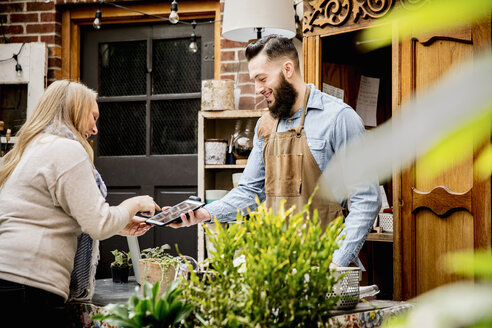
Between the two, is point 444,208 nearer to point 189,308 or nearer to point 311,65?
point 311,65

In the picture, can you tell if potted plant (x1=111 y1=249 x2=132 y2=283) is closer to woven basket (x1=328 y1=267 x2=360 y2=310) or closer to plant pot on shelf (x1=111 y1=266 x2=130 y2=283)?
plant pot on shelf (x1=111 y1=266 x2=130 y2=283)

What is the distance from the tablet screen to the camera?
1.92m

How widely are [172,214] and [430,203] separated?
127cm

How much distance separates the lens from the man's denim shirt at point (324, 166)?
6.57 feet

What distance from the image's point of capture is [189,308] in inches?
41.7

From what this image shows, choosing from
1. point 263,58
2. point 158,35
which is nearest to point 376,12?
point 263,58

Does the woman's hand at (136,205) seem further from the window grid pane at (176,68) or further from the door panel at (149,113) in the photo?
the window grid pane at (176,68)

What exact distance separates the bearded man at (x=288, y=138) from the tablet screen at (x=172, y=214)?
0.42ft

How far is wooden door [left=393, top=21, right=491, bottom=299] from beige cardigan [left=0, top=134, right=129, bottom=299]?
4.77 ft

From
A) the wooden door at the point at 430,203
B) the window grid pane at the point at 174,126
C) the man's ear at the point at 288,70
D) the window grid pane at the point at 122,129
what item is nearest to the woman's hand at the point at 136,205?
the man's ear at the point at 288,70

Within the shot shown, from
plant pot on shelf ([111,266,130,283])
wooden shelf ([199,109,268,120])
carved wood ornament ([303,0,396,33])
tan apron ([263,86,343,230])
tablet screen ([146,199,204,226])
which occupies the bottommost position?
plant pot on shelf ([111,266,130,283])

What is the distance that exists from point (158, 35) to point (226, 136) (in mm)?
901

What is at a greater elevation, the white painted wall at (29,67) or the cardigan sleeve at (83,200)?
the white painted wall at (29,67)

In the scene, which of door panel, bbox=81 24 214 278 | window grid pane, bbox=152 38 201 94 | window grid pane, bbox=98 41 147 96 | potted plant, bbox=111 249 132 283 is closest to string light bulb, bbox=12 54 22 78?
door panel, bbox=81 24 214 278
